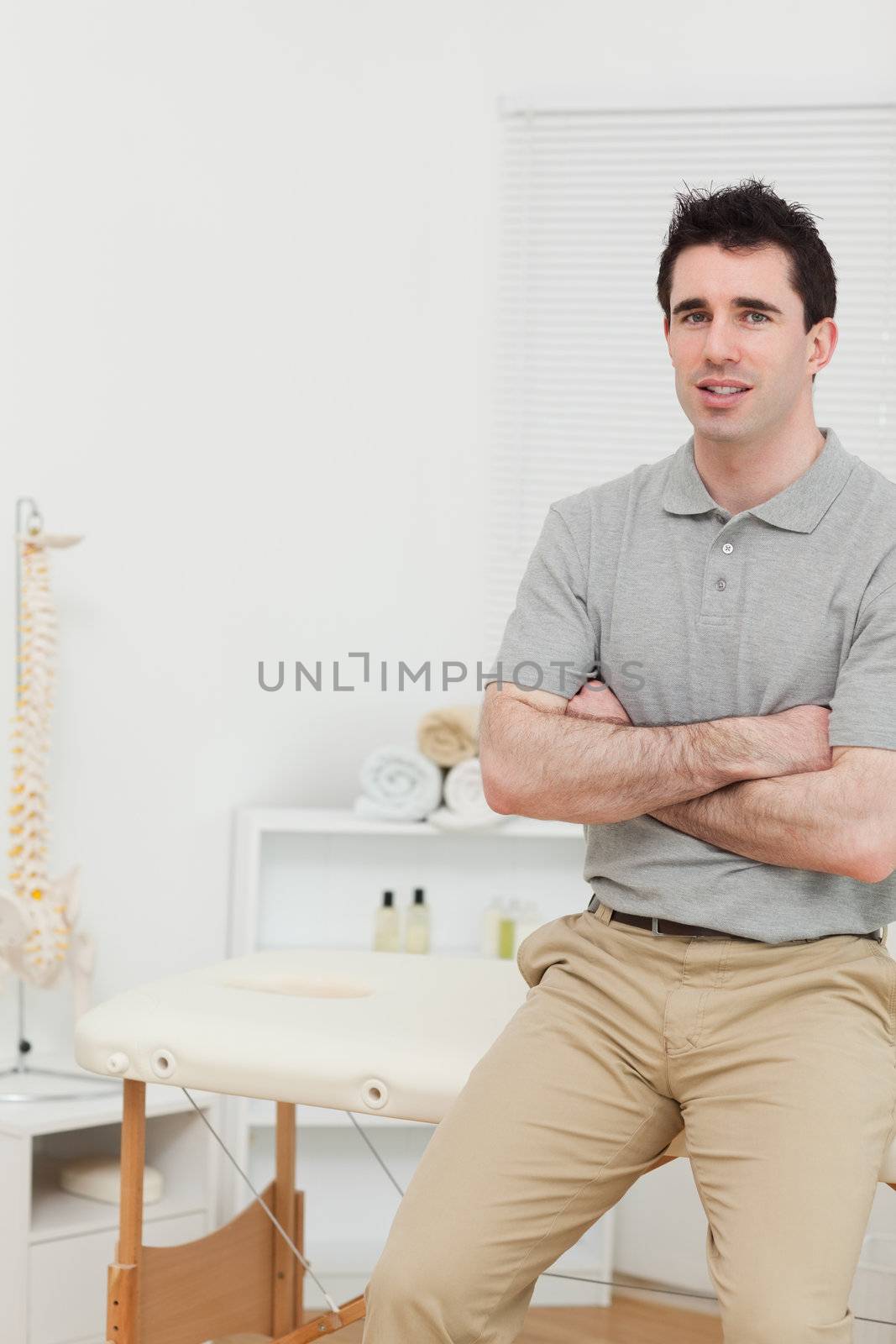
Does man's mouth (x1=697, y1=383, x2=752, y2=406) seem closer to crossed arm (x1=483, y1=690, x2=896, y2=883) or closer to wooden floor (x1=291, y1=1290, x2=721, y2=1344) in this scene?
crossed arm (x1=483, y1=690, x2=896, y2=883)

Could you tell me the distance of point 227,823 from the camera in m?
2.75

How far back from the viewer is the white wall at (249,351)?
259 centimetres

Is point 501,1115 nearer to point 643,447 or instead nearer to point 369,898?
point 369,898

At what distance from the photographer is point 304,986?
1850mm

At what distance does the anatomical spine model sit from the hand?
3.68ft

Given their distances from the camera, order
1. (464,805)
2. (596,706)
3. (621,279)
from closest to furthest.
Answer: (596,706) → (464,805) → (621,279)

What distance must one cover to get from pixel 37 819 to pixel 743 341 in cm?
149

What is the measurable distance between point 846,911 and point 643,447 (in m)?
1.59

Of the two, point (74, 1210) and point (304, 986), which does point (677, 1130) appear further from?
point (74, 1210)

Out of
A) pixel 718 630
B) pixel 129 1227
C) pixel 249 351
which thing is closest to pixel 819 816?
pixel 718 630

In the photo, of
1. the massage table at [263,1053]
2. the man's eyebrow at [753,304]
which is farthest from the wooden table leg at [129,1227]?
the man's eyebrow at [753,304]

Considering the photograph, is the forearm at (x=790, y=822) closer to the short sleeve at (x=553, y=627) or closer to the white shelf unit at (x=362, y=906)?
the short sleeve at (x=553, y=627)

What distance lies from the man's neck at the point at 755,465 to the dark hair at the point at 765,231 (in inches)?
5.4

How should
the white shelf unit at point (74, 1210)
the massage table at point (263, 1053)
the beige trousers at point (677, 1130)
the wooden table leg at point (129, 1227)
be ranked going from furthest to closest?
the white shelf unit at point (74, 1210)
the wooden table leg at point (129, 1227)
the massage table at point (263, 1053)
the beige trousers at point (677, 1130)
